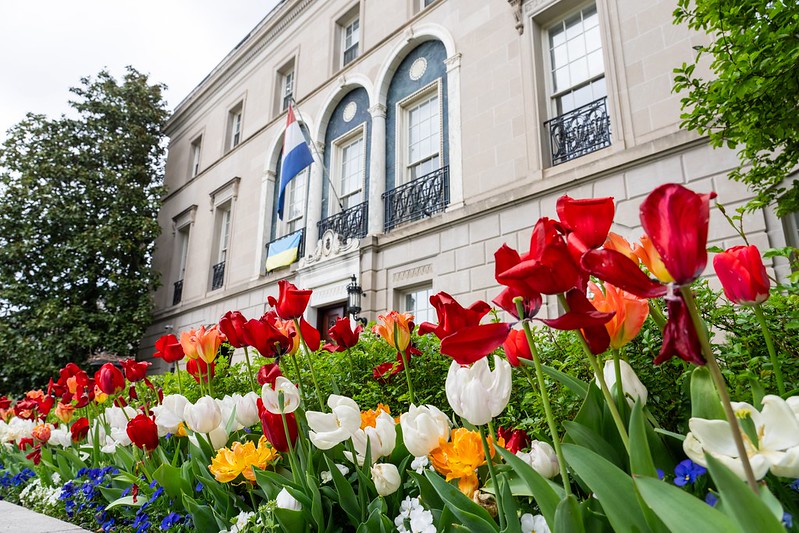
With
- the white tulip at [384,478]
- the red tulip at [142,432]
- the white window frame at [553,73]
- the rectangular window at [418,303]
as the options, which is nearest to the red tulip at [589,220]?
the white tulip at [384,478]

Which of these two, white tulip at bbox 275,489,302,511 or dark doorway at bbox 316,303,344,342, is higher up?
dark doorway at bbox 316,303,344,342

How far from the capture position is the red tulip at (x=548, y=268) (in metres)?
0.88

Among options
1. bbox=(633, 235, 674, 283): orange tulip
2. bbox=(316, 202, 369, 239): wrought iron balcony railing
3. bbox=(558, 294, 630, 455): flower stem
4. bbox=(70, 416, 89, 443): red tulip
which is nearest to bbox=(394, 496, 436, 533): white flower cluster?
bbox=(558, 294, 630, 455): flower stem

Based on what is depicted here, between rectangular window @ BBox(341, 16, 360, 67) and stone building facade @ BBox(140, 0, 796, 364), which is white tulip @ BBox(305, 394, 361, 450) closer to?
stone building facade @ BBox(140, 0, 796, 364)

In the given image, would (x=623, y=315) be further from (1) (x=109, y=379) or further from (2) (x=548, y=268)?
(1) (x=109, y=379)

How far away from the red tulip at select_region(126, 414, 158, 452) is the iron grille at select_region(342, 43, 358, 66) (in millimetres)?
12514

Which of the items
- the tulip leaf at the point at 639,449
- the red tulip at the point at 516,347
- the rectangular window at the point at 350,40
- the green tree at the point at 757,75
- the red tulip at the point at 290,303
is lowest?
the tulip leaf at the point at 639,449

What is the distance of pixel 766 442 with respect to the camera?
843mm

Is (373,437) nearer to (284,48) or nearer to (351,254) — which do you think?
(351,254)

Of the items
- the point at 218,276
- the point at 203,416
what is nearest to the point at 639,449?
the point at 203,416

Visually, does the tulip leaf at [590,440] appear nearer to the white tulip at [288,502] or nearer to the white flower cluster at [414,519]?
the white flower cluster at [414,519]

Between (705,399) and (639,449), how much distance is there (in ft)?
0.82

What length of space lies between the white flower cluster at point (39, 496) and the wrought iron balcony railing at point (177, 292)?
45.5 feet

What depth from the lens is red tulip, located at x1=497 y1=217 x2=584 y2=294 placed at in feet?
2.90
